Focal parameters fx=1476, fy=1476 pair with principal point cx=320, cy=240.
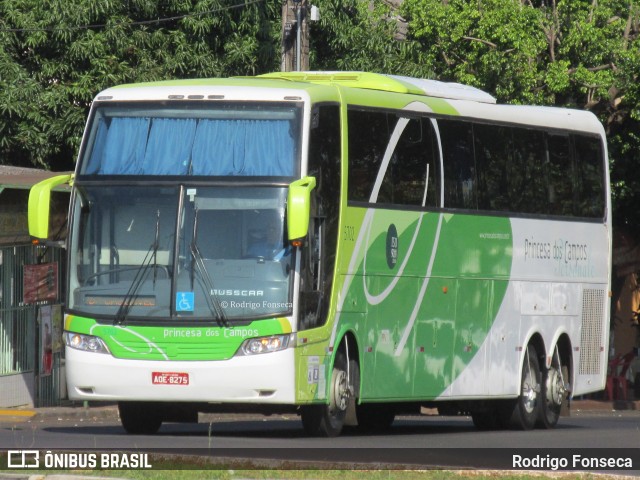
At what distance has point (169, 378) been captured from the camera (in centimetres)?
1398

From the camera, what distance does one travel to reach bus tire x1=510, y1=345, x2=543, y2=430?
18.7 meters

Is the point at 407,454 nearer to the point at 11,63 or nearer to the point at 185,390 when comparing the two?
the point at 185,390

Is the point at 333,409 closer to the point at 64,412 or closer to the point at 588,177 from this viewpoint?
the point at 588,177

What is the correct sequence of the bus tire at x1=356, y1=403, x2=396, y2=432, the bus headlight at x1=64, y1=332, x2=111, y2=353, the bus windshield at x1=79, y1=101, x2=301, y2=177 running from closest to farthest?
the bus headlight at x1=64, y1=332, x2=111, y2=353 → the bus windshield at x1=79, y1=101, x2=301, y2=177 → the bus tire at x1=356, y1=403, x2=396, y2=432

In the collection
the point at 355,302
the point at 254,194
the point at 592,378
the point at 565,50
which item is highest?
the point at 565,50

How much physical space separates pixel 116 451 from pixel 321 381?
11.4ft

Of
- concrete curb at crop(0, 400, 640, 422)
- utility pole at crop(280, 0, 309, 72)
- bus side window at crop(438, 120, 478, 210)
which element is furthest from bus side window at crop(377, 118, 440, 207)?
concrete curb at crop(0, 400, 640, 422)

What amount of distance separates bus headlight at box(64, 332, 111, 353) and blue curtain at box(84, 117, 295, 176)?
162cm

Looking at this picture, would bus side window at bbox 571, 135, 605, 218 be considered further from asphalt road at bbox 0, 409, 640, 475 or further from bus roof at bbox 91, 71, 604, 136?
asphalt road at bbox 0, 409, 640, 475

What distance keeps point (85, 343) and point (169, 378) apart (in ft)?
3.17

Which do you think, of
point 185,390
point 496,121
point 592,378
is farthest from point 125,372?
point 592,378

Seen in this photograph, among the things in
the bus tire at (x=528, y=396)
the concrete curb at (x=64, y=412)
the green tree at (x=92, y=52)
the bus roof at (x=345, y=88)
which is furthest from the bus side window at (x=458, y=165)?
the green tree at (x=92, y=52)

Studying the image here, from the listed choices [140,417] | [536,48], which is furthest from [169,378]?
[536,48]

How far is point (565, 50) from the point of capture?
28500mm
